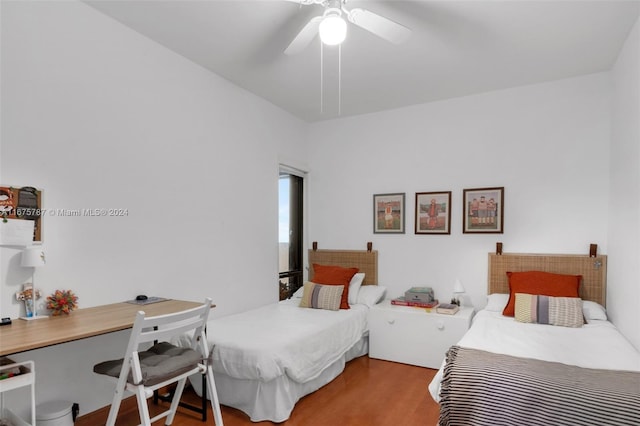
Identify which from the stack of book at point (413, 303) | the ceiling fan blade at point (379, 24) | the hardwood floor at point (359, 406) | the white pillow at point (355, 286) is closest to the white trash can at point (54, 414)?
the hardwood floor at point (359, 406)

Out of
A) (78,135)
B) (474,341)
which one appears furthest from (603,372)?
(78,135)

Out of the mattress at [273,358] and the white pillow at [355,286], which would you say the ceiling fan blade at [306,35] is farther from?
the white pillow at [355,286]

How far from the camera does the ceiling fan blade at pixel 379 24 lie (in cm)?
195

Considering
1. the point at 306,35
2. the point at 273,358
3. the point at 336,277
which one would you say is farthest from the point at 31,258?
the point at 336,277

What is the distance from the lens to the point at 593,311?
9.87 feet

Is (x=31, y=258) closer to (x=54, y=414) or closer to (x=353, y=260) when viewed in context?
(x=54, y=414)

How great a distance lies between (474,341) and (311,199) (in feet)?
8.92

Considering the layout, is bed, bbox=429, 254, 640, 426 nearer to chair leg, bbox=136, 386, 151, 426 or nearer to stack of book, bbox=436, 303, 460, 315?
stack of book, bbox=436, 303, 460, 315

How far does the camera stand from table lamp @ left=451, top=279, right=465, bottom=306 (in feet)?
11.8

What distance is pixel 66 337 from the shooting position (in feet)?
5.49

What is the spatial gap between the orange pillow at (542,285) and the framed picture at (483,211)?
52cm

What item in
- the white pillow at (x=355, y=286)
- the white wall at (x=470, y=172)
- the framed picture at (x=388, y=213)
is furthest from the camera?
the framed picture at (x=388, y=213)

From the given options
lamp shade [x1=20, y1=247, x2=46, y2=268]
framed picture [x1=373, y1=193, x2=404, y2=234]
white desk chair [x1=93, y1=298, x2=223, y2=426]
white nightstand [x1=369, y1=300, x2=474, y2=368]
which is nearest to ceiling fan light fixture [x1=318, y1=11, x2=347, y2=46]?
white desk chair [x1=93, y1=298, x2=223, y2=426]

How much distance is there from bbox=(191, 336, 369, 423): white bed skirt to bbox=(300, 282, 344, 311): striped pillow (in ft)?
2.95
